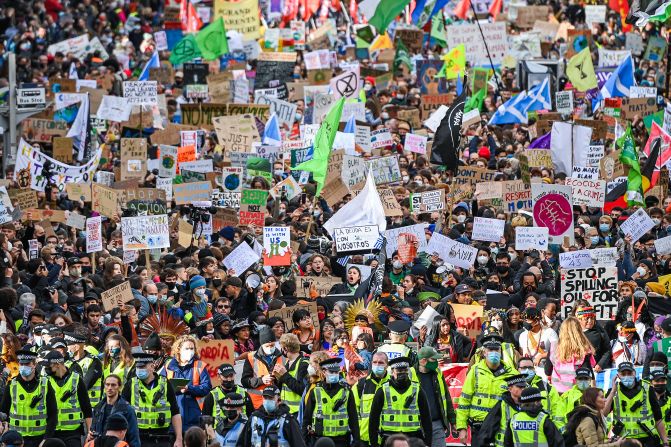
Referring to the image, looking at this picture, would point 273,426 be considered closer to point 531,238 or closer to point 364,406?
point 364,406

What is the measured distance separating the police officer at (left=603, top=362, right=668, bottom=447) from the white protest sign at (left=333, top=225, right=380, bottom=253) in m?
6.45

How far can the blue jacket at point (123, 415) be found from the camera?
547 inches

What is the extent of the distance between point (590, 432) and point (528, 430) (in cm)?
67

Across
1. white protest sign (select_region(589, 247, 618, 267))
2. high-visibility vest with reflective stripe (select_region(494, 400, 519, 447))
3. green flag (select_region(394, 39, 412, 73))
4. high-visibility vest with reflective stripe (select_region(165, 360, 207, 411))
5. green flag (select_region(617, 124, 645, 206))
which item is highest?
high-visibility vest with reflective stripe (select_region(494, 400, 519, 447))

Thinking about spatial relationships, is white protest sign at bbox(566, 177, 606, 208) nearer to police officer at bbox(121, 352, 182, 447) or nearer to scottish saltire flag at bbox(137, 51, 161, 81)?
police officer at bbox(121, 352, 182, 447)

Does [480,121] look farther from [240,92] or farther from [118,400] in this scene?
[118,400]

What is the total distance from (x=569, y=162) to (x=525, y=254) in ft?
14.9

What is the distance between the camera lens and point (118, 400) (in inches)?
567

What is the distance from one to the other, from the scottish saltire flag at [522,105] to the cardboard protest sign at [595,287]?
1174cm

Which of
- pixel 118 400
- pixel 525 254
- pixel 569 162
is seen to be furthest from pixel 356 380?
pixel 569 162

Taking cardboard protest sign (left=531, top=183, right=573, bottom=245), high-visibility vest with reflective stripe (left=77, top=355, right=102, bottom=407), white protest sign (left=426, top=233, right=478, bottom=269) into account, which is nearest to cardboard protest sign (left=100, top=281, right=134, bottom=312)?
high-visibility vest with reflective stripe (left=77, top=355, right=102, bottom=407)

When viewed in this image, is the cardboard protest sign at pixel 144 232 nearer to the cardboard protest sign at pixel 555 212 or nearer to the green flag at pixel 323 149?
the green flag at pixel 323 149

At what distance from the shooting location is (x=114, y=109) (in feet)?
94.0

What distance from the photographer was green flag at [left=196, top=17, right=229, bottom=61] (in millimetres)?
33781
